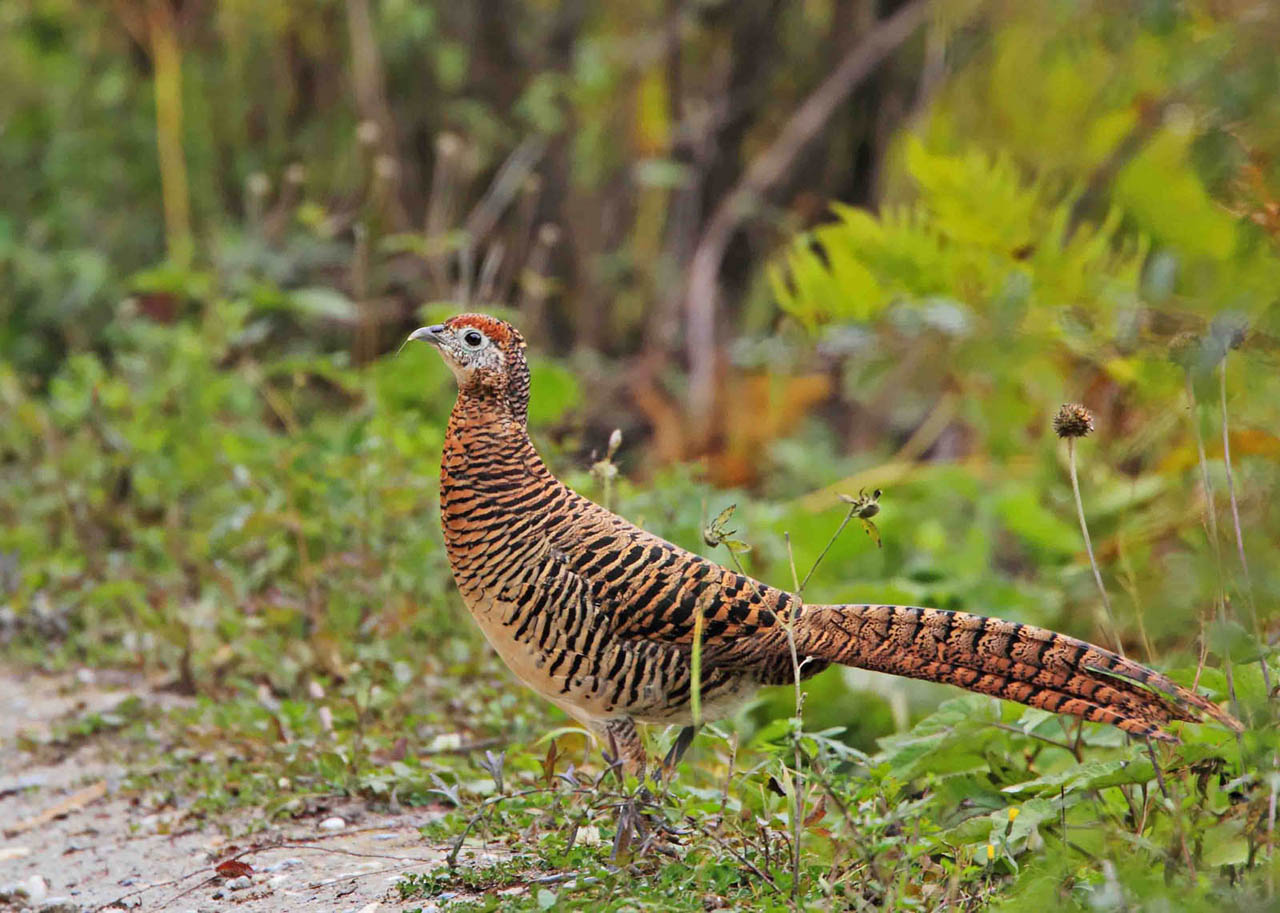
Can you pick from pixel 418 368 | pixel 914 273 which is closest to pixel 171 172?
pixel 418 368

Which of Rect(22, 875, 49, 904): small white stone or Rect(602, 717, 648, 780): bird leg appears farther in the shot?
Rect(22, 875, 49, 904): small white stone

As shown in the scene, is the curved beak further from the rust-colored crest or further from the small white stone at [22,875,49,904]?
the small white stone at [22,875,49,904]

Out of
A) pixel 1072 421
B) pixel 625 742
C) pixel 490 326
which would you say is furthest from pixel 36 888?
pixel 1072 421

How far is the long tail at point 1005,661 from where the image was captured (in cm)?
295

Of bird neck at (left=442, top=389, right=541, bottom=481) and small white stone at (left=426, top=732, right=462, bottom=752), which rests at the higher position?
bird neck at (left=442, top=389, right=541, bottom=481)

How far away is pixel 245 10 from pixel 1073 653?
743 centimetres

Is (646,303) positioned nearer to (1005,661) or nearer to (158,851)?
(158,851)

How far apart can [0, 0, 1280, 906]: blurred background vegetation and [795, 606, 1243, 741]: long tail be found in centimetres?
14

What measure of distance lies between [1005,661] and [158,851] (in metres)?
2.11

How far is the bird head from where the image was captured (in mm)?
3621

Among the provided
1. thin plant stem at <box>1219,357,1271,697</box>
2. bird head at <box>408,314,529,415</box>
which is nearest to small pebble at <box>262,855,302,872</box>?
bird head at <box>408,314,529,415</box>

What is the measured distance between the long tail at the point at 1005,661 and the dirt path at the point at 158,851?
99 centimetres

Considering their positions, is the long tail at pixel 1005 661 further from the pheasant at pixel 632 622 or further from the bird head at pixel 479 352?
the bird head at pixel 479 352

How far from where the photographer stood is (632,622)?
3.32 m
